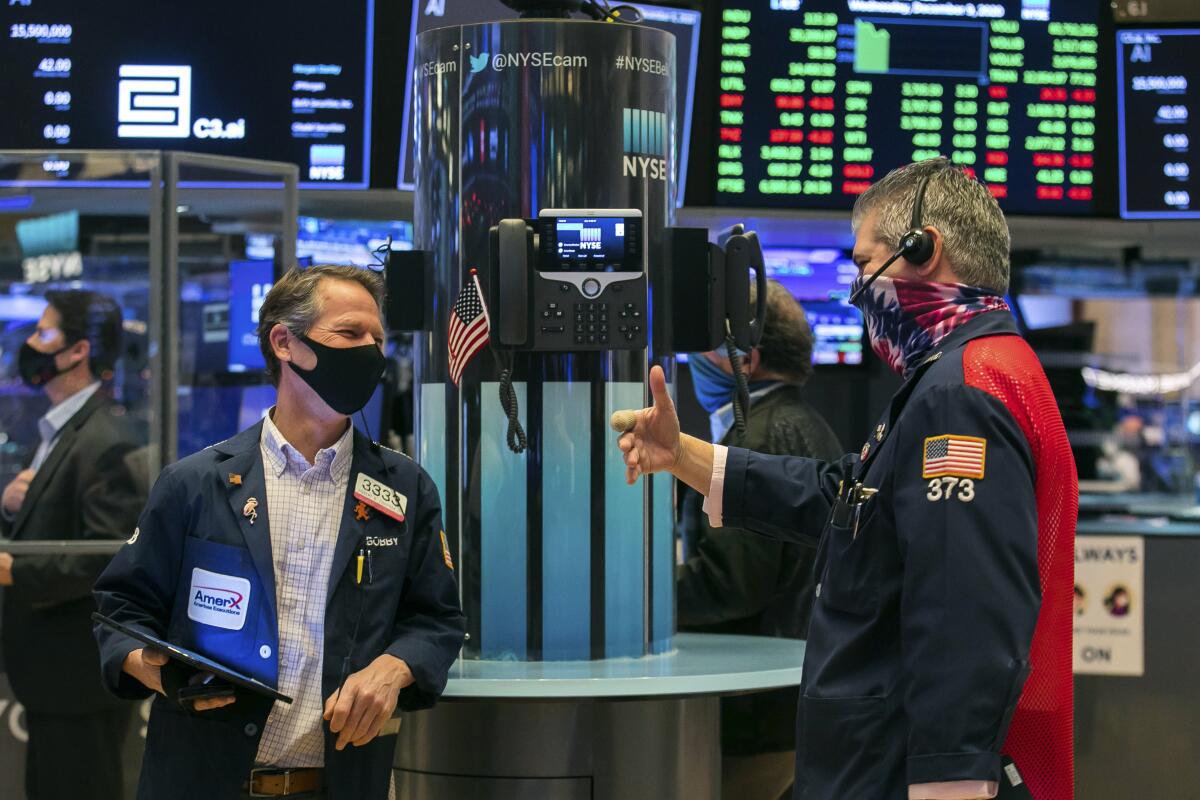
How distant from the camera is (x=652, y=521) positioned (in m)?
3.39

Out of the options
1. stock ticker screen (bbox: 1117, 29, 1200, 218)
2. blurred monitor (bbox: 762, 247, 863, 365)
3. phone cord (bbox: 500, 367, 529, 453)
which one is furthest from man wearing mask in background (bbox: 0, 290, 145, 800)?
stock ticker screen (bbox: 1117, 29, 1200, 218)

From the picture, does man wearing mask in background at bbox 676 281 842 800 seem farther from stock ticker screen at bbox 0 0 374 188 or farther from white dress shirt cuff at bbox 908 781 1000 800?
stock ticker screen at bbox 0 0 374 188

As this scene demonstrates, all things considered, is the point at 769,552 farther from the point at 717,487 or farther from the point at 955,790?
the point at 955,790

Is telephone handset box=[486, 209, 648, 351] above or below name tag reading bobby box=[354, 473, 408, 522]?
above

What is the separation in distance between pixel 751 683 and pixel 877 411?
12.0 ft

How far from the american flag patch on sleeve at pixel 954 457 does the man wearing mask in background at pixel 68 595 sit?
2.83 meters

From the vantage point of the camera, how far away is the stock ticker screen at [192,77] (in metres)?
5.39

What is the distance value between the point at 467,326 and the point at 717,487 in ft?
2.83

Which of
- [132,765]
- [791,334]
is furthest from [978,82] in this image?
[132,765]

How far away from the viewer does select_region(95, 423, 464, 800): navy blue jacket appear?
8.12ft

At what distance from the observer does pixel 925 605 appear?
79.5 inches

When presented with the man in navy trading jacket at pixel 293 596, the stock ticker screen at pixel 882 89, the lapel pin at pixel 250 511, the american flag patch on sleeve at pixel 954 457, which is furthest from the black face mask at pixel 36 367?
the american flag patch on sleeve at pixel 954 457

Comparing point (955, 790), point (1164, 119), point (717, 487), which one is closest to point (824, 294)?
point (1164, 119)

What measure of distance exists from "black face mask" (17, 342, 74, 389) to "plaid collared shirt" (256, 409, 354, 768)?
191cm
